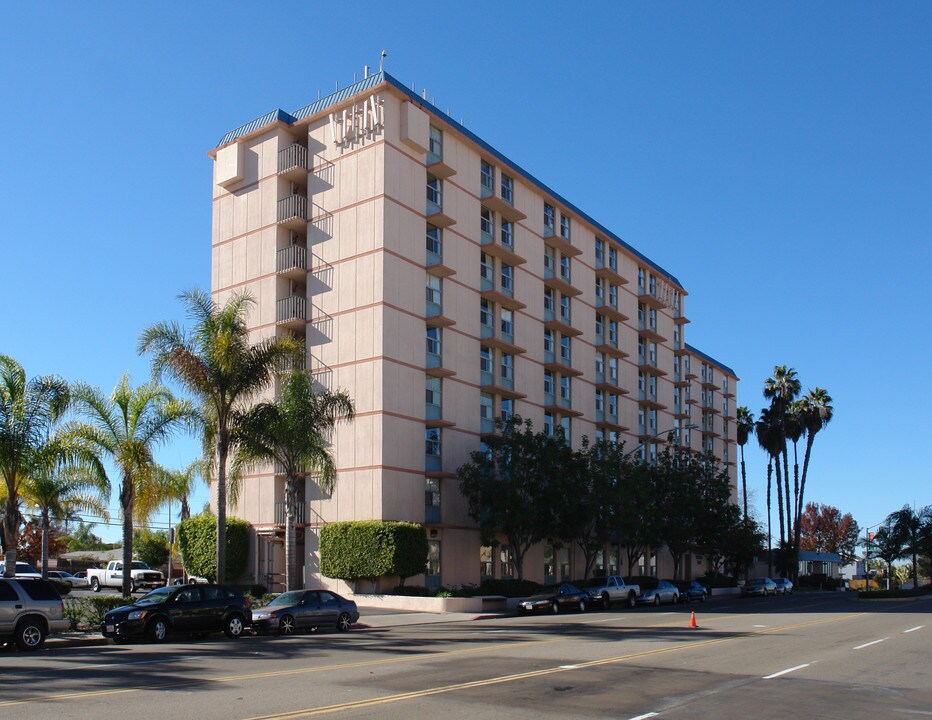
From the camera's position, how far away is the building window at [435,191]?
160 ft

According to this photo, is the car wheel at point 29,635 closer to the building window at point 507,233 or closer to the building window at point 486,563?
the building window at point 486,563

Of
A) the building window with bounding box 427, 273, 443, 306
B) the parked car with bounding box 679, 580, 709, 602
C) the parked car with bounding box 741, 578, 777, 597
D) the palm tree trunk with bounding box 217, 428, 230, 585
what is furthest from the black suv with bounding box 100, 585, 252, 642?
the parked car with bounding box 741, 578, 777, 597

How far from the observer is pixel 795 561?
3317 inches

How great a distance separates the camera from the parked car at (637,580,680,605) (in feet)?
160

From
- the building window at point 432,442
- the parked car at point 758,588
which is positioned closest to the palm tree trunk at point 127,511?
the building window at point 432,442

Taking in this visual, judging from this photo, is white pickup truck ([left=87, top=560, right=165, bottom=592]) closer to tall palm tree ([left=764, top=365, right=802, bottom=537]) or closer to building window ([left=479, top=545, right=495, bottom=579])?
building window ([left=479, top=545, right=495, bottom=579])

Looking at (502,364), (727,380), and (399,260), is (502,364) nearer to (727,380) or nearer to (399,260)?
(399,260)

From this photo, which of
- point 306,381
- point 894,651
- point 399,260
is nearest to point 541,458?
point 399,260

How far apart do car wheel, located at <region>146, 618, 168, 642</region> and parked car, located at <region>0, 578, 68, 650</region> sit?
88.4 inches

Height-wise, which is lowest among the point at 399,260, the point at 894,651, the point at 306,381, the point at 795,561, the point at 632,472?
the point at 795,561

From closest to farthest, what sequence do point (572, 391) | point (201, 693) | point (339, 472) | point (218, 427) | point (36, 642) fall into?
point (201, 693), point (36, 642), point (218, 427), point (339, 472), point (572, 391)

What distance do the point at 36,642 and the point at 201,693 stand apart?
9.97 meters

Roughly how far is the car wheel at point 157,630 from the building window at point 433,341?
25.6m

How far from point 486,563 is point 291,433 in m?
19.2
